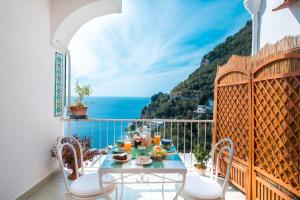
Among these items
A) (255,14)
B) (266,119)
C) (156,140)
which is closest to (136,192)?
(156,140)

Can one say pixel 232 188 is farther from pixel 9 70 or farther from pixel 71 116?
pixel 9 70

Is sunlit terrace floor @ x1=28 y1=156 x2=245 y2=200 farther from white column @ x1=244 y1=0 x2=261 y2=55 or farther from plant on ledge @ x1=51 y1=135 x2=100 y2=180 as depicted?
white column @ x1=244 y1=0 x2=261 y2=55

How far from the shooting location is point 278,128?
7.73ft

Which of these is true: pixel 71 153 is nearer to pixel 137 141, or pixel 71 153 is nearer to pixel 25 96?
pixel 25 96

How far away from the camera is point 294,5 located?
2.71 metres

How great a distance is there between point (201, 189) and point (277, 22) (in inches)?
104

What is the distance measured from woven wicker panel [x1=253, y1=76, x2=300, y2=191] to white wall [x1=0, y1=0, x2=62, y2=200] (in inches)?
120

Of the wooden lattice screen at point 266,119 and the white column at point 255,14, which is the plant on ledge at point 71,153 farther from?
the white column at point 255,14

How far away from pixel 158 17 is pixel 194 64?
219cm

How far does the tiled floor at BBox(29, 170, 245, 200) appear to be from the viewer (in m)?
2.84

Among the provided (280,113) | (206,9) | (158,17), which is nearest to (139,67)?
(158,17)

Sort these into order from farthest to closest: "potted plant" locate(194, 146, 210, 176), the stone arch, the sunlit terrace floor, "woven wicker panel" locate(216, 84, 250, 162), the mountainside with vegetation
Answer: the mountainside with vegetation
"potted plant" locate(194, 146, 210, 176)
the stone arch
"woven wicker panel" locate(216, 84, 250, 162)
the sunlit terrace floor

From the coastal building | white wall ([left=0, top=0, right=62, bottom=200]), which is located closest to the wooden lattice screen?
the coastal building

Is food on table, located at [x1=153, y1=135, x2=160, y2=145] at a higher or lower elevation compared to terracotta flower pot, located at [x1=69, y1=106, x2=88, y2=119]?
lower
